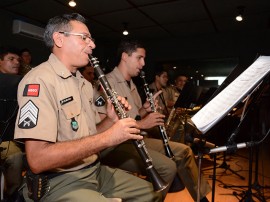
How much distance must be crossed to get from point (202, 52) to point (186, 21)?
65.7 inches

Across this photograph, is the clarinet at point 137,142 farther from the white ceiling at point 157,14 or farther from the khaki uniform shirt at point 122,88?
the white ceiling at point 157,14

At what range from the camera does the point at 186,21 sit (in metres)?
5.96

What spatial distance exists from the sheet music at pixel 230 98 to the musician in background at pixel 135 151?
3.78ft

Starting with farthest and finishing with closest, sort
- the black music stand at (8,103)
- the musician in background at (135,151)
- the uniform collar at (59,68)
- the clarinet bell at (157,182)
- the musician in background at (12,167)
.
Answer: the musician in background at (12,167), the musician in background at (135,151), the black music stand at (8,103), the uniform collar at (59,68), the clarinet bell at (157,182)

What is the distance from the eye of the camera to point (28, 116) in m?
1.32

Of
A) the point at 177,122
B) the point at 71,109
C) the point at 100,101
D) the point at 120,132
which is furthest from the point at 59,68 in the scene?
the point at 177,122

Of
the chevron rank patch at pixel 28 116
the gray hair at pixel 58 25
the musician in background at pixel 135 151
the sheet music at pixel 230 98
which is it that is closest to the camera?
the sheet music at pixel 230 98

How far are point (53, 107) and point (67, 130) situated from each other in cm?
18

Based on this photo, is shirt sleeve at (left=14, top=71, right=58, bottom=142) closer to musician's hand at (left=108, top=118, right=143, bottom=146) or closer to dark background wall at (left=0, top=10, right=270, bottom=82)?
musician's hand at (left=108, top=118, right=143, bottom=146)

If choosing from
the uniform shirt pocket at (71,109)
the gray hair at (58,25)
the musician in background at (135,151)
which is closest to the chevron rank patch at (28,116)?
the uniform shirt pocket at (71,109)

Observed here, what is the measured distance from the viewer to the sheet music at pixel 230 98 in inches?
47.3

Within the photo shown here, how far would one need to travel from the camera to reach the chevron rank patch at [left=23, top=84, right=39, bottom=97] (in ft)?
4.53

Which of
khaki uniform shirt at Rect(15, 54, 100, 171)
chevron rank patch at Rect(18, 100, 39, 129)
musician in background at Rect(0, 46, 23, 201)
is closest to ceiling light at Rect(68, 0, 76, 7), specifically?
musician in background at Rect(0, 46, 23, 201)

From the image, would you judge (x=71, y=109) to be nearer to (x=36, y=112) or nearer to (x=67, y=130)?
(x=67, y=130)
